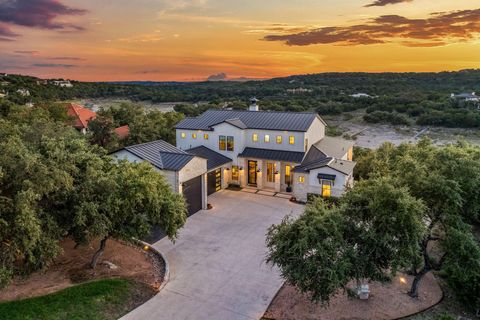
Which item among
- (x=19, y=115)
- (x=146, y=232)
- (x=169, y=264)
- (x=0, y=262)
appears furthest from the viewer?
(x=19, y=115)

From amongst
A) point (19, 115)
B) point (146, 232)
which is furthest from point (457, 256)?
point (19, 115)

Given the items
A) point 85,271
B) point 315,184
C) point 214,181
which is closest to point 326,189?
point 315,184

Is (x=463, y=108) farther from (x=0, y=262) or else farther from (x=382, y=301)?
(x=0, y=262)

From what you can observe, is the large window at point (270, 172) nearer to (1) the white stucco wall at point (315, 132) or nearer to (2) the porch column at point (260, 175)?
(2) the porch column at point (260, 175)

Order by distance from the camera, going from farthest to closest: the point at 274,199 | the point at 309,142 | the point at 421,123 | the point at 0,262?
the point at 421,123
the point at 309,142
the point at 274,199
the point at 0,262

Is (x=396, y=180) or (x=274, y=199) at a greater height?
(x=396, y=180)

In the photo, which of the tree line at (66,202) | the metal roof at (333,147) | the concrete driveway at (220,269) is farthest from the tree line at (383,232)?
the metal roof at (333,147)

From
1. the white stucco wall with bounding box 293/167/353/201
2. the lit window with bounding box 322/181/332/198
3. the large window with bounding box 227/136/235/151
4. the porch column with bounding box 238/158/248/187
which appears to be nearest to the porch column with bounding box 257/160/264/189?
the porch column with bounding box 238/158/248/187
